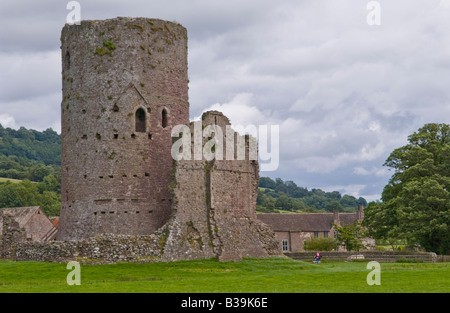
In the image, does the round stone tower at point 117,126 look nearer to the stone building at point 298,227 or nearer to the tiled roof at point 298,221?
the stone building at point 298,227

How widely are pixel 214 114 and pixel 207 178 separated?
146 inches

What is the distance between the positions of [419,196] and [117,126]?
22.2 m

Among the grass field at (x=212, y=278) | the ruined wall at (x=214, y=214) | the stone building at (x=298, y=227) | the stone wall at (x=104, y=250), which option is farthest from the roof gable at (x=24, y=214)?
the stone building at (x=298, y=227)

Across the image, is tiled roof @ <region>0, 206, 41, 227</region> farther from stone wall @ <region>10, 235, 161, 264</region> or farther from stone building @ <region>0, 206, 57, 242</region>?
stone wall @ <region>10, 235, 161, 264</region>

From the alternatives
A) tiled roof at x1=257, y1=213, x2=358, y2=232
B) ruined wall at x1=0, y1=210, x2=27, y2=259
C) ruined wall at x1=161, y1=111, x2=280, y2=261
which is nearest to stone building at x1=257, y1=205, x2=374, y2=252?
tiled roof at x1=257, y1=213, x2=358, y2=232

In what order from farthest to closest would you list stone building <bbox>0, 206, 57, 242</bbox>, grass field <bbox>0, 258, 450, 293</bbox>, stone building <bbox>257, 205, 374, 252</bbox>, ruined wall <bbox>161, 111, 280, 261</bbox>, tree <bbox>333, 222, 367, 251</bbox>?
stone building <bbox>257, 205, 374, 252</bbox> → tree <bbox>333, 222, 367, 251</bbox> → stone building <bbox>0, 206, 57, 242</bbox> → ruined wall <bbox>161, 111, 280, 261</bbox> → grass field <bbox>0, 258, 450, 293</bbox>

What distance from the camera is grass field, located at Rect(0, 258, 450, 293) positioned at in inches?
939

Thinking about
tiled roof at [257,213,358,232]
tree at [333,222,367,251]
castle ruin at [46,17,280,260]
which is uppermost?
castle ruin at [46,17,280,260]

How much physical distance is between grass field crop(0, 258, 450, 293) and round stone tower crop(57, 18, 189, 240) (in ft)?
16.4

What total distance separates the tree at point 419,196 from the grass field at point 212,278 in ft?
47.6

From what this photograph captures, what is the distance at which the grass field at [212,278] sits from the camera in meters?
23.8

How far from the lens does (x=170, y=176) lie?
36.7 m
